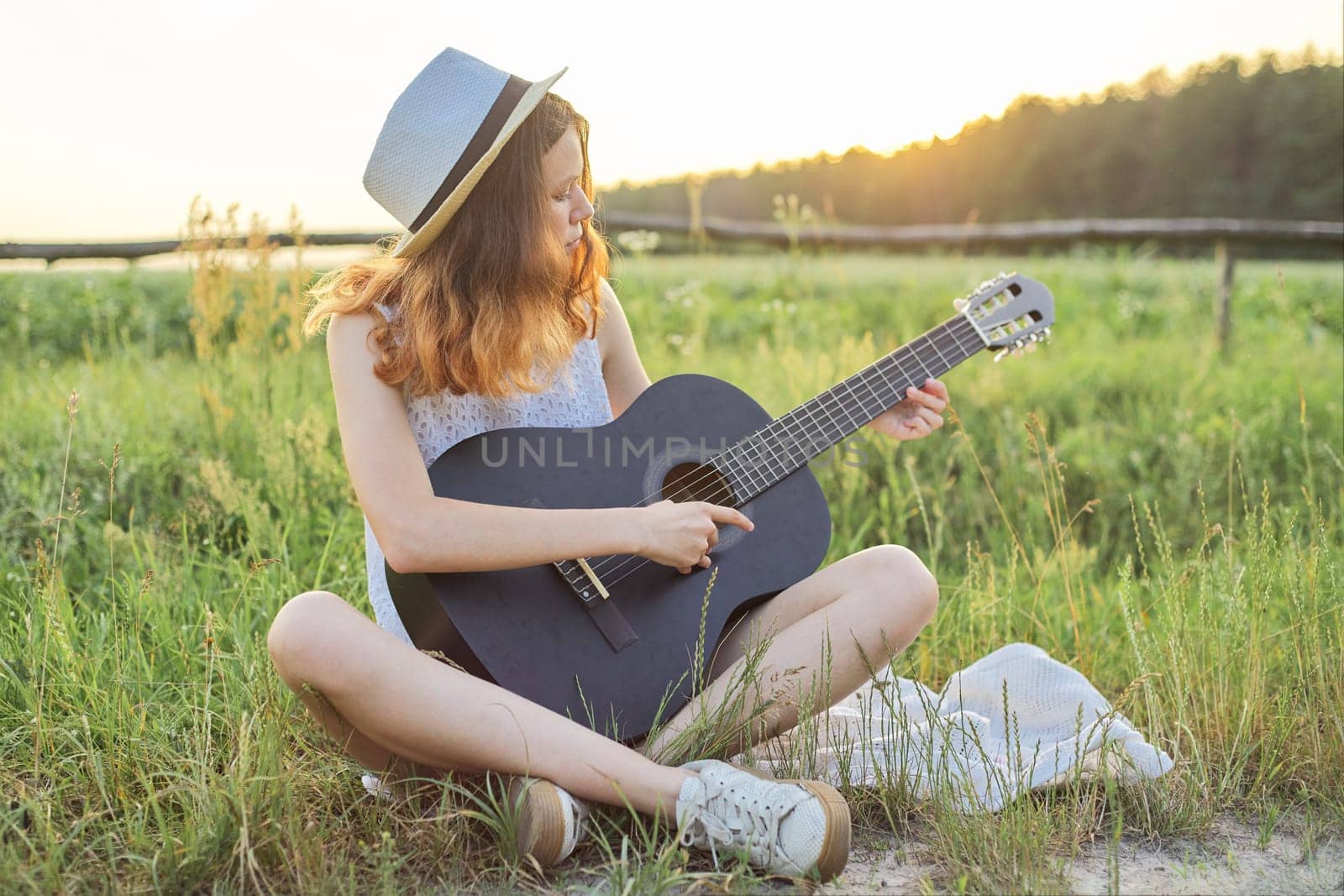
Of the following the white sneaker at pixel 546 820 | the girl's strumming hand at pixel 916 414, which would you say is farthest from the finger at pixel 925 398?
the white sneaker at pixel 546 820

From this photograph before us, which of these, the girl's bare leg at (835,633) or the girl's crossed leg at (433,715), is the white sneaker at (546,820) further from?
the girl's bare leg at (835,633)

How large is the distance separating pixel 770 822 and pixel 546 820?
39 cm

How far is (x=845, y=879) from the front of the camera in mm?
1828

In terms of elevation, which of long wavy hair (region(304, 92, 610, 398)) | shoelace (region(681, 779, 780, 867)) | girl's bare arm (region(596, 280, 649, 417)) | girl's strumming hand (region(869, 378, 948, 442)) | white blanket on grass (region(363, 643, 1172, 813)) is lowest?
white blanket on grass (region(363, 643, 1172, 813))

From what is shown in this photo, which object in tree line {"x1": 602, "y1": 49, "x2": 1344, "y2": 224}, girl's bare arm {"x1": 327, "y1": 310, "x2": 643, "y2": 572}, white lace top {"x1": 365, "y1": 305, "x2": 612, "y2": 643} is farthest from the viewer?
tree line {"x1": 602, "y1": 49, "x2": 1344, "y2": 224}

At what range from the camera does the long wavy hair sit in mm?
2090

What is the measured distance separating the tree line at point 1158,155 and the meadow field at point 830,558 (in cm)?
2033

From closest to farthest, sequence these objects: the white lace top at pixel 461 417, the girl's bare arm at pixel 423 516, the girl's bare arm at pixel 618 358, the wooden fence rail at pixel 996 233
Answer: the girl's bare arm at pixel 423 516 → the white lace top at pixel 461 417 → the girl's bare arm at pixel 618 358 → the wooden fence rail at pixel 996 233

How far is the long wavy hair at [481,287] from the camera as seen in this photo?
2090 millimetres

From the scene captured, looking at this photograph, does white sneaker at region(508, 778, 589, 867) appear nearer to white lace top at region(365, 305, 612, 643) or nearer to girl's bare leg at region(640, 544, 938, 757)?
girl's bare leg at region(640, 544, 938, 757)

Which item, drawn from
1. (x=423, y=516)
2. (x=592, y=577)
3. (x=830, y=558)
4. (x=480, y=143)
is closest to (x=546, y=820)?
(x=592, y=577)

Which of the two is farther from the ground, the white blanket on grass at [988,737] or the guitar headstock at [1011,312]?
the guitar headstock at [1011,312]

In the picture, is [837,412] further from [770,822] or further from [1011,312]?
[770,822]

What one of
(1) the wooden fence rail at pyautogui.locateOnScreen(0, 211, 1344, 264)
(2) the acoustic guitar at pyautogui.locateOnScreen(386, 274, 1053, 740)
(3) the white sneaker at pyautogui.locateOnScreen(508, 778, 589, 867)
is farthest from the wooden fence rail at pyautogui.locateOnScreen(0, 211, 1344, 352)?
(3) the white sneaker at pyautogui.locateOnScreen(508, 778, 589, 867)
